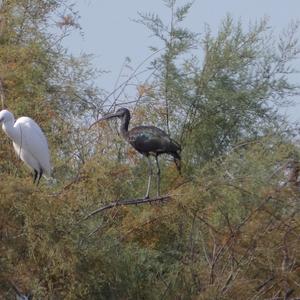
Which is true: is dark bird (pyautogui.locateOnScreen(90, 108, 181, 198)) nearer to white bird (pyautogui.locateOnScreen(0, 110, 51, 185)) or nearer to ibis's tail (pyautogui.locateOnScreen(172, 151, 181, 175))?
ibis's tail (pyautogui.locateOnScreen(172, 151, 181, 175))

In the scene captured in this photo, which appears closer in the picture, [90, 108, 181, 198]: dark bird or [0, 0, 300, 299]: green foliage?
[0, 0, 300, 299]: green foliage

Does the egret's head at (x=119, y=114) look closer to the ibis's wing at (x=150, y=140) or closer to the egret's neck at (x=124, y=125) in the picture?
the egret's neck at (x=124, y=125)

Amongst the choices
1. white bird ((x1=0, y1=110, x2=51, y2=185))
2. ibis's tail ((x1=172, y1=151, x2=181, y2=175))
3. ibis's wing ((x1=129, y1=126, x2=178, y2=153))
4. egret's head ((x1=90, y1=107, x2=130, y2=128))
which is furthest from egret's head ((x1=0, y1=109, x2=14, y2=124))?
ibis's tail ((x1=172, y1=151, x2=181, y2=175))

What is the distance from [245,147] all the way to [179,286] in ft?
4.24

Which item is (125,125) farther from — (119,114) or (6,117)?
(6,117)

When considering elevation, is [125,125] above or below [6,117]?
above

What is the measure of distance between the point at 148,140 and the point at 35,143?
2.22 feet

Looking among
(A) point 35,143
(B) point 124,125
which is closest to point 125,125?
(B) point 124,125

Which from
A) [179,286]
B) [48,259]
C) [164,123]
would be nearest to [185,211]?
[179,286]

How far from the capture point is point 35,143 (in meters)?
8.38

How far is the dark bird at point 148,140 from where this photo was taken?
8198 mm

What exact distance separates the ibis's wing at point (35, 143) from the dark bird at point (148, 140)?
1.32 feet

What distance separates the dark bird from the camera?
8198mm

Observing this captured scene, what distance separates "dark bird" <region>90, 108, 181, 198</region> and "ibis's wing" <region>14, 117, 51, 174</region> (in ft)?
1.32
